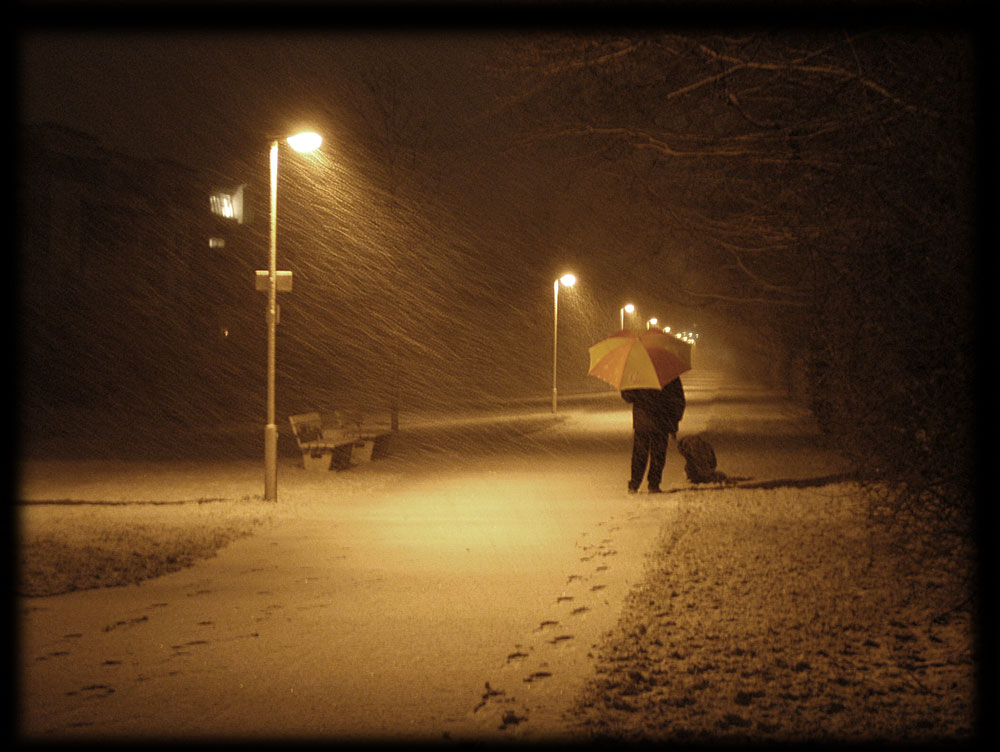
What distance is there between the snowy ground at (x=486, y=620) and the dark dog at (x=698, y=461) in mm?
697

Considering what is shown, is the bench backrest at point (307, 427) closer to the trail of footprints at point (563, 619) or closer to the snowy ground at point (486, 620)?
the snowy ground at point (486, 620)

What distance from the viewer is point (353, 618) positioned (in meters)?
6.76

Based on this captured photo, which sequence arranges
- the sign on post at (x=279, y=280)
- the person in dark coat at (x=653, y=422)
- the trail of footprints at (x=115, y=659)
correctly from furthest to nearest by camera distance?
the sign on post at (x=279, y=280), the person in dark coat at (x=653, y=422), the trail of footprints at (x=115, y=659)

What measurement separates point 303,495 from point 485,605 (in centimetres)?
696

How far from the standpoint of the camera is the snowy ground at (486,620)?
4.81 meters

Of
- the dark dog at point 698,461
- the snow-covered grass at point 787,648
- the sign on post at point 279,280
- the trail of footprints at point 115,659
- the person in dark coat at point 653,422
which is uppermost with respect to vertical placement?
the sign on post at point 279,280

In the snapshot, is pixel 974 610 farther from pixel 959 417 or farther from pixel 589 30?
pixel 589 30

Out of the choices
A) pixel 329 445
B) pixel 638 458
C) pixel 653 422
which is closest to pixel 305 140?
pixel 329 445

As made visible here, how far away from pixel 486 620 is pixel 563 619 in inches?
21.6

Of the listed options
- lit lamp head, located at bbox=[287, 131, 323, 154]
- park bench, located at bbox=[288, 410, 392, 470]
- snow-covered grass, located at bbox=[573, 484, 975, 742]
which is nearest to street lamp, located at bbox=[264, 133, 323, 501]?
lit lamp head, located at bbox=[287, 131, 323, 154]

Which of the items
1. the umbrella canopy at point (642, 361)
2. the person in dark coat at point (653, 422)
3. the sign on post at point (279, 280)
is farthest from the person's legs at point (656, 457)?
the sign on post at point (279, 280)

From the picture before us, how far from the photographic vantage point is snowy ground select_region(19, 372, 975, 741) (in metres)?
4.81

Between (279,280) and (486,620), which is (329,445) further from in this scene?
(486,620)

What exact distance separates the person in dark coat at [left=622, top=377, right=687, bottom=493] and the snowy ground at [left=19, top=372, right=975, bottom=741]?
451 mm
